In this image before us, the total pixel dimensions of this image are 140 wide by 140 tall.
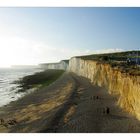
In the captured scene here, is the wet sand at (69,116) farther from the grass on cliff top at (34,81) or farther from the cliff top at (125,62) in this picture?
the grass on cliff top at (34,81)

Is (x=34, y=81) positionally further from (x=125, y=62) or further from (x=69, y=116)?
(x=69, y=116)

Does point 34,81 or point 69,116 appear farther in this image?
point 34,81

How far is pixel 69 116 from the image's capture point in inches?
1458

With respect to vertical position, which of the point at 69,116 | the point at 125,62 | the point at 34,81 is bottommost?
the point at 69,116

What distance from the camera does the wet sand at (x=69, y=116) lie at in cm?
3168

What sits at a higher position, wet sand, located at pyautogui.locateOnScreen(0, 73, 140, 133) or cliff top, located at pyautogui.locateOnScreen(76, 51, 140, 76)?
cliff top, located at pyautogui.locateOnScreen(76, 51, 140, 76)

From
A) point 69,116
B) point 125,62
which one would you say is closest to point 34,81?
point 125,62

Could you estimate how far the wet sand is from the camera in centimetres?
3168

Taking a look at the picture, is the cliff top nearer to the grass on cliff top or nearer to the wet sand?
the wet sand

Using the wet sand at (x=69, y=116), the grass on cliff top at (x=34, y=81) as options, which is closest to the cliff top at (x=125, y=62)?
Answer: the wet sand at (x=69, y=116)

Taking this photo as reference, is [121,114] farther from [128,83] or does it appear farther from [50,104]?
[50,104]

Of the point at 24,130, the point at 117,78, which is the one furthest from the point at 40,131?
the point at 117,78

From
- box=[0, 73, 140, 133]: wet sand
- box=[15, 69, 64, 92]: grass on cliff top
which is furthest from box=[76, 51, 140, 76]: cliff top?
box=[15, 69, 64, 92]: grass on cliff top

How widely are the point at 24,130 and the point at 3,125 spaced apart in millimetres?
5104
